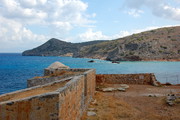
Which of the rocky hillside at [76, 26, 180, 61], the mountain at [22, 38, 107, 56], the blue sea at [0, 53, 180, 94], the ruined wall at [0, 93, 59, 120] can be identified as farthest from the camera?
the mountain at [22, 38, 107, 56]

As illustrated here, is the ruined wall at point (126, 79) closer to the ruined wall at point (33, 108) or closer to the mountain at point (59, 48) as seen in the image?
the ruined wall at point (33, 108)

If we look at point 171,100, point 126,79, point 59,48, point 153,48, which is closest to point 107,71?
point 126,79

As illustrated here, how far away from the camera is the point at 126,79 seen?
2080 centimetres

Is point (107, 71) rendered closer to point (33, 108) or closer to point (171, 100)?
point (171, 100)

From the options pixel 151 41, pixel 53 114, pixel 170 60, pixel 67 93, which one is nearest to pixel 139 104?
pixel 67 93

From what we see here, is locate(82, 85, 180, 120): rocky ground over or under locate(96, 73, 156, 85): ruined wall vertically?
under

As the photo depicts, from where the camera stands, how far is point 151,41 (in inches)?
3189

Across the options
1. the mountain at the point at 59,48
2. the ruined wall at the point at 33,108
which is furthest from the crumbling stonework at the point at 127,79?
the mountain at the point at 59,48

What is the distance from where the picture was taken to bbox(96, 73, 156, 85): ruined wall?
2041 cm

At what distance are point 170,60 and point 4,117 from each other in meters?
71.0

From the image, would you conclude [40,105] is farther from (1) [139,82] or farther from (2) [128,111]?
(1) [139,82]

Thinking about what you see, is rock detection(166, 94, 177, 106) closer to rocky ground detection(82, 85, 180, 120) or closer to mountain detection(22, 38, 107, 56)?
rocky ground detection(82, 85, 180, 120)

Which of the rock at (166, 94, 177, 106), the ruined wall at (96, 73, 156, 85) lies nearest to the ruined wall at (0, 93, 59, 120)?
the rock at (166, 94, 177, 106)

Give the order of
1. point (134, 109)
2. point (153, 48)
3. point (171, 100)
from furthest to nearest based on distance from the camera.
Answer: point (153, 48)
point (171, 100)
point (134, 109)
